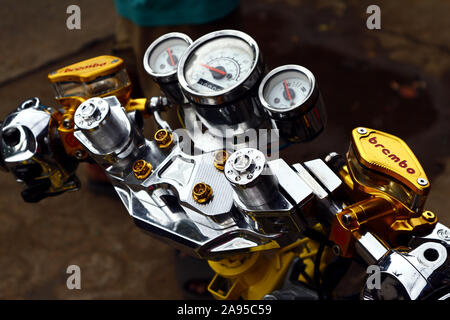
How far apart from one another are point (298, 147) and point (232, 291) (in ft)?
4.72

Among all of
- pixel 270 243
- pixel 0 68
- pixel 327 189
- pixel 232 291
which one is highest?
pixel 327 189

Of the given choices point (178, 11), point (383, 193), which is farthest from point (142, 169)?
point (178, 11)

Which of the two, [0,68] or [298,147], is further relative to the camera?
[0,68]

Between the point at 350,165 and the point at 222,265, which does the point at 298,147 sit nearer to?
the point at 222,265

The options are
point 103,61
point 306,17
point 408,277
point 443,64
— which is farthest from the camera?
point 306,17

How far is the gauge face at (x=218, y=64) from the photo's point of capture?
1034 mm

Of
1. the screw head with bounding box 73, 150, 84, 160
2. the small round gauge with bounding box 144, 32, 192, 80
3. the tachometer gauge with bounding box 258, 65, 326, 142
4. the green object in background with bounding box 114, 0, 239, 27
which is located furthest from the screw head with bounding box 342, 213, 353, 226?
the green object in background with bounding box 114, 0, 239, 27

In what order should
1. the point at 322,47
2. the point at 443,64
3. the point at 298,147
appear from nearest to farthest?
the point at 298,147 < the point at 443,64 < the point at 322,47

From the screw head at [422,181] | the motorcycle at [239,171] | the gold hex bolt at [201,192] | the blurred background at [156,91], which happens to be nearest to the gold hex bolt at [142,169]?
the motorcycle at [239,171]

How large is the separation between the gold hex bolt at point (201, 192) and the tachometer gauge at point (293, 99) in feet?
0.67

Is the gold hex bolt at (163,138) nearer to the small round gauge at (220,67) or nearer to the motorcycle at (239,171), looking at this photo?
the motorcycle at (239,171)

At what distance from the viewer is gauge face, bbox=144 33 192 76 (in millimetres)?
1164

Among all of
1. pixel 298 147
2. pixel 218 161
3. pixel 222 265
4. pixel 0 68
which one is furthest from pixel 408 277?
pixel 0 68

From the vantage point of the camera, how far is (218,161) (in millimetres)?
994
